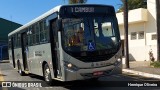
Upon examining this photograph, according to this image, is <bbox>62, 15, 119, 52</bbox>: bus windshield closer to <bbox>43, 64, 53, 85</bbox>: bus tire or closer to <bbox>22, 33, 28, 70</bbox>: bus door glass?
<bbox>43, 64, 53, 85</bbox>: bus tire

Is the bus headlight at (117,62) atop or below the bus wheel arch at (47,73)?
atop

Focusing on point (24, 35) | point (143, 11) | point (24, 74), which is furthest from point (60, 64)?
point (143, 11)

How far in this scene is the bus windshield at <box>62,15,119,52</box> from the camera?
12258 millimetres

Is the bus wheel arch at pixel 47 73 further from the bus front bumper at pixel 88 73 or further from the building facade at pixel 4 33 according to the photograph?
the building facade at pixel 4 33

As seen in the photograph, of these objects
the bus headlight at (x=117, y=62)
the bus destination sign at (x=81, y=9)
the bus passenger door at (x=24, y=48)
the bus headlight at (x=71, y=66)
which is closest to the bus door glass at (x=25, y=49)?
the bus passenger door at (x=24, y=48)

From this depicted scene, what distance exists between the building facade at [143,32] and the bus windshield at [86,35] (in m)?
17.3

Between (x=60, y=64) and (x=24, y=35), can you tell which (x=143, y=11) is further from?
(x=60, y=64)

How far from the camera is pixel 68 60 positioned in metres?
12.2

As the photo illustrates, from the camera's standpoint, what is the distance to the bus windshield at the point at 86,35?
12258 mm

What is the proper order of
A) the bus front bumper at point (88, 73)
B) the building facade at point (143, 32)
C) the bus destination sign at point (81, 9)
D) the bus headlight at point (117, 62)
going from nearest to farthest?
the bus front bumper at point (88, 73)
the bus destination sign at point (81, 9)
the bus headlight at point (117, 62)
the building facade at point (143, 32)

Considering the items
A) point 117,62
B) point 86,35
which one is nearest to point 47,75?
point 86,35

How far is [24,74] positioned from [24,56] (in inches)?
71.0

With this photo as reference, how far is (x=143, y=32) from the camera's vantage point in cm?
3142

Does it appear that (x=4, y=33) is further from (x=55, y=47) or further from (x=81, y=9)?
(x=81, y=9)
